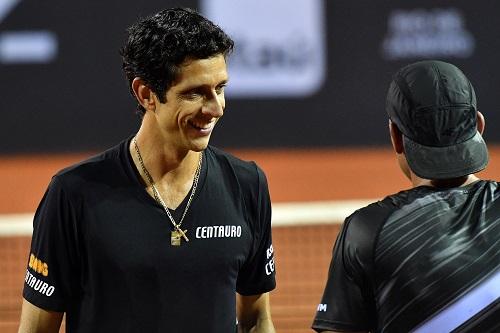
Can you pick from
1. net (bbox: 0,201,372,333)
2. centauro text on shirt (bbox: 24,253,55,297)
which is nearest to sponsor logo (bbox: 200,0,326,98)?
net (bbox: 0,201,372,333)

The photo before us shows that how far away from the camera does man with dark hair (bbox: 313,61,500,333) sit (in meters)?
2.68

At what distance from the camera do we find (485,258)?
269 centimetres

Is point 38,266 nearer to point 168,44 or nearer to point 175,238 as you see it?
point 175,238

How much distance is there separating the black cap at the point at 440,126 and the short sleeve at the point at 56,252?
4.08 feet

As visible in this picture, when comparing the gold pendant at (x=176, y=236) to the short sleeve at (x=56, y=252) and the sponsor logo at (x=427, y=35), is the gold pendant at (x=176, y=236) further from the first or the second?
the sponsor logo at (x=427, y=35)

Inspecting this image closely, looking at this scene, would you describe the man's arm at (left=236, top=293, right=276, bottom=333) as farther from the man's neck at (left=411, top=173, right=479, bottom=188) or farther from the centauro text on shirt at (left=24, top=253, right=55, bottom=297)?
the man's neck at (left=411, top=173, right=479, bottom=188)

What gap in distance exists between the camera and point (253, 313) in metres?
3.79

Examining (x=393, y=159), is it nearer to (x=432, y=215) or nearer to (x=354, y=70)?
(x=354, y=70)

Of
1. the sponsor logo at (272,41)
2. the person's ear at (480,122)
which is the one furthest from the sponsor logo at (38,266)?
the sponsor logo at (272,41)

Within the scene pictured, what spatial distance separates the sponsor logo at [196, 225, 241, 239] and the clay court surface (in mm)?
4974

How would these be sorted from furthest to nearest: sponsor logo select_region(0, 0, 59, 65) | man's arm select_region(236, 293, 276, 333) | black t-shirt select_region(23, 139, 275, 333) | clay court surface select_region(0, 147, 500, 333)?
1. sponsor logo select_region(0, 0, 59, 65)
2. clay court surface select_region(0, 147, 500, 333)
3. man's arm select_region(236, 293, 276, 333)
4. black t-shirt select_region(23, 139, 275, 333)

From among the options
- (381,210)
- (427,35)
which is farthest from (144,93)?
(427,35)

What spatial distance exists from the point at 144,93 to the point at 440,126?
1.19 m

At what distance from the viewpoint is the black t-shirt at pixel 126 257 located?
11.0 ft
